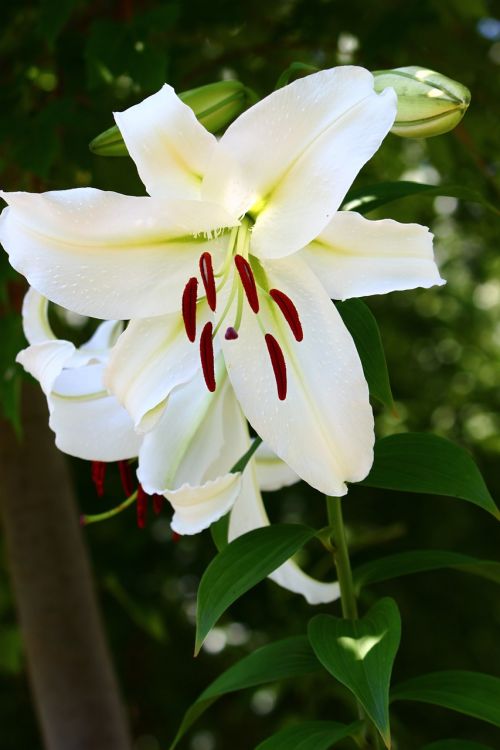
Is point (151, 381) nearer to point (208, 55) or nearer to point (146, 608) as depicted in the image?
point (208, 55)

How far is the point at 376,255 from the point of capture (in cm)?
83

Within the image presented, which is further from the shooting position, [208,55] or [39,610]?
[208,55]

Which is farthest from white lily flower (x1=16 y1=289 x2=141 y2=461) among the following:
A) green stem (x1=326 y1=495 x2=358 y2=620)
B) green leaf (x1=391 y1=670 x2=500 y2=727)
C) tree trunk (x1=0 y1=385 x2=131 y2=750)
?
tree trunk (x1=0 y1=385 x2=131 y2=750)

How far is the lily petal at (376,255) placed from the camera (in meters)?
0.81

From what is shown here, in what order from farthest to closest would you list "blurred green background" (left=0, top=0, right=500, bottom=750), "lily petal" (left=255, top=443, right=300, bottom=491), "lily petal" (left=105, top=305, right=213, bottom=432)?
"blurred green background" (left=0, top=0, right=500, bottom=750) < "lily petal" (left=255, top=443, right=300, bottom=491) < "lily petal" (left=105, top=305, right=213, bottom=432)

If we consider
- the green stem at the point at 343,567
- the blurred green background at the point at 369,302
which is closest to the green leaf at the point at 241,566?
the green stem at the point at 343,567

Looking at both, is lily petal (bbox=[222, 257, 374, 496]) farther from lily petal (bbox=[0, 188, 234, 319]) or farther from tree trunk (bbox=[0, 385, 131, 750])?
tree trunk (bbox=[0, 385, 131, 750])

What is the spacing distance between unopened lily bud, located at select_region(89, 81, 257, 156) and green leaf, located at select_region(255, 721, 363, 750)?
526 millimetres

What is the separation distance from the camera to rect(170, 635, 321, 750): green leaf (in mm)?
1001

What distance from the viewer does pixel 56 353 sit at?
3.25 ft

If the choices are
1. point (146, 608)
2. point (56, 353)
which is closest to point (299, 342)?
point (56, 353)

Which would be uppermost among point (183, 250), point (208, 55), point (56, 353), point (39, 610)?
point (183, 250)

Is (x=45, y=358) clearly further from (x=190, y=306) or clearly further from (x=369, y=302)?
(x=369, y=302)

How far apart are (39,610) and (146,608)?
78 centimetres
